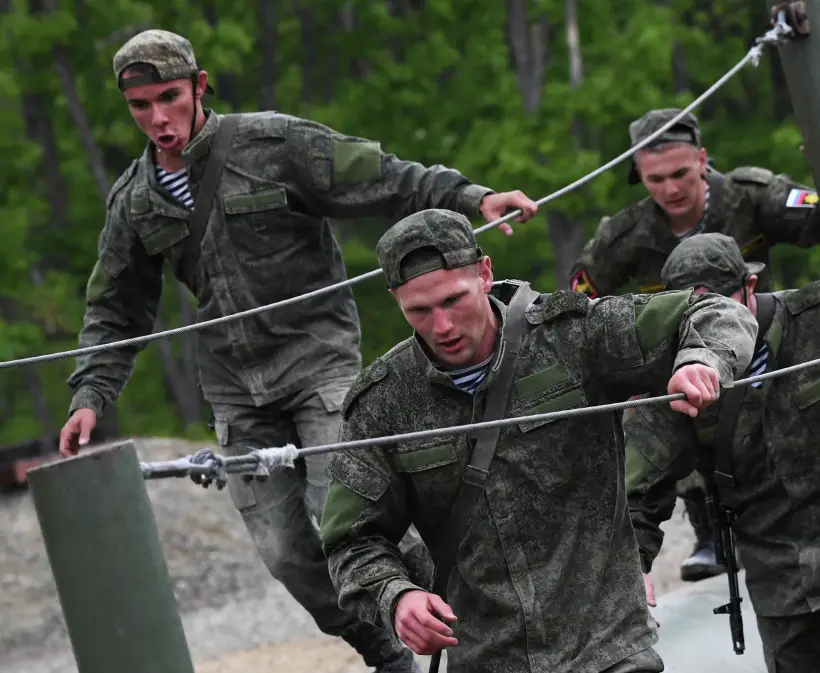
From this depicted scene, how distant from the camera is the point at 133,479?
3.79m

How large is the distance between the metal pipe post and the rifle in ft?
9.44

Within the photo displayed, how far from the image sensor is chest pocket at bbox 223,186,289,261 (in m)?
6.28

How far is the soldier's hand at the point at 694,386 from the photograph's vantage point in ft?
13.0

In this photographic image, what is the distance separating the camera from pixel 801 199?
24.7 feet

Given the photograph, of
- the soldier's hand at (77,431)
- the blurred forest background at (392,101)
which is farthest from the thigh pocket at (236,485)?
the blurred forest background at (392,101)

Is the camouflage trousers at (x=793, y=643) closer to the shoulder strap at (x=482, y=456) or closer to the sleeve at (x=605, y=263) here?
the shoulder strap at (x=482, y=456)

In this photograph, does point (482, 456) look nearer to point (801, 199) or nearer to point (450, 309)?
point (450, 309)

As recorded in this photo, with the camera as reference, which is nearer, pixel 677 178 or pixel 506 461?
pixel 506 461

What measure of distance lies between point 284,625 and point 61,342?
13074mm

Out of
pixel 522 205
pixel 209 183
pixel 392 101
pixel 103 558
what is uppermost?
pixel 392 101

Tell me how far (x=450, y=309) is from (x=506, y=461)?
1.39 ft

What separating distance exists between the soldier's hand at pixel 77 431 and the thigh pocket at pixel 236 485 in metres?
0.47

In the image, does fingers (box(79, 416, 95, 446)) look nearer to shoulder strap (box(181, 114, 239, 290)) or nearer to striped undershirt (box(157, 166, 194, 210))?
shoulder strap (box(181, 114, 239, 290))

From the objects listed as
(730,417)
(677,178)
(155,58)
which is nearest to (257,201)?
(155,58)
